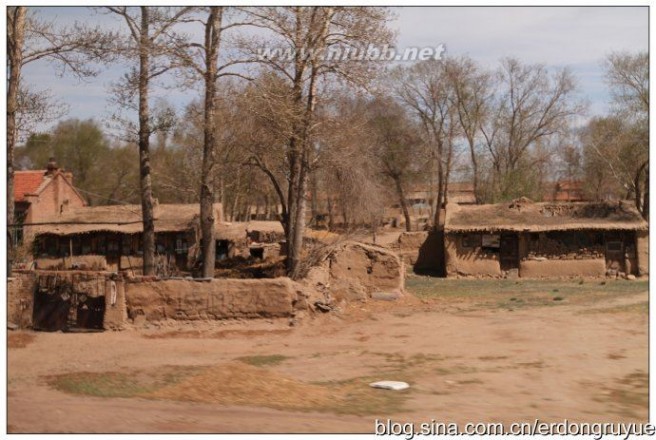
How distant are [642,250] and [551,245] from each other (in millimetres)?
3241

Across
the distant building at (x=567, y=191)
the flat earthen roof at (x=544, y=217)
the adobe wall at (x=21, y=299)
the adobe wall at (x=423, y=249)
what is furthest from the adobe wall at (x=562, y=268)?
the distant building at (x=567, y=191)

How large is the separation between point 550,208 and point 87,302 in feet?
65.3

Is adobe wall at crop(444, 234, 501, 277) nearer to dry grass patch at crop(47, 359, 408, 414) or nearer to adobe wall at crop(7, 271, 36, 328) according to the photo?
adobe wall at crop(7, 271, 36, 328)

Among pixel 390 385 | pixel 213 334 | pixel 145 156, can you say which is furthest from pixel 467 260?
pixel 390 385

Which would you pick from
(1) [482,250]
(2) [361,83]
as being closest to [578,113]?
(1) [482,250]

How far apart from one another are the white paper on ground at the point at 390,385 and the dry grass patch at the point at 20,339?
676 cm

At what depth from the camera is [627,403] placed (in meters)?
8.58

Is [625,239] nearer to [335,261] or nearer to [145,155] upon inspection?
[335,261]

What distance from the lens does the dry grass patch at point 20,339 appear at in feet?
42.2

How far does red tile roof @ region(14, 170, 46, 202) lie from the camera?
36.6m

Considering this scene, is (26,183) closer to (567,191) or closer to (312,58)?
(312,58)
